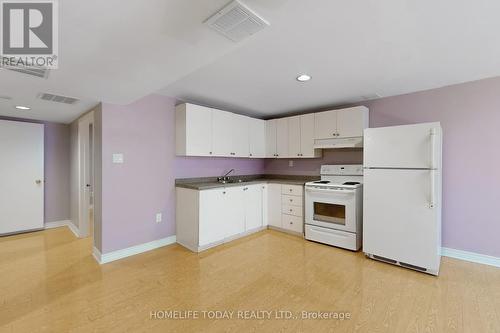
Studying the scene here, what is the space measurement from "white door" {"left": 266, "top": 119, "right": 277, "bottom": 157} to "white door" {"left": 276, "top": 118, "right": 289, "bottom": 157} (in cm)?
7

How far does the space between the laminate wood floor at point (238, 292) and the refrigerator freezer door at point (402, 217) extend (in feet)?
0.66

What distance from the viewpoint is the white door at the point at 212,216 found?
3178 millimetres

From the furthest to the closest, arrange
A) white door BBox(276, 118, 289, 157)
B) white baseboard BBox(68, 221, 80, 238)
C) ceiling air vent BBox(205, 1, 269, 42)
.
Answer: white door BBox(276, 118, 289, 157) < white baseboard BBox(68, 221, 80, 238) < ceiling air vent BBox(205, 1, 269, 42)

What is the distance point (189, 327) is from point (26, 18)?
7.49 feet

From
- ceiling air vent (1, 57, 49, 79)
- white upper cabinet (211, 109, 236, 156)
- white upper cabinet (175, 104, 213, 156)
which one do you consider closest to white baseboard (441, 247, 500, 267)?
white upper cabinet (211, 109, 236, 156)

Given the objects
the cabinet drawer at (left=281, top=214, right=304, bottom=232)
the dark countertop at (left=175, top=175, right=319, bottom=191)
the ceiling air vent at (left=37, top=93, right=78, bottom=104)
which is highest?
the ceiling air vent at (left=37, top=93, right=78, bottom=104)

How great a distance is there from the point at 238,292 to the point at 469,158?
3.20m

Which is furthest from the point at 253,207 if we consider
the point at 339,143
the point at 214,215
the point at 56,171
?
the point at 56,171

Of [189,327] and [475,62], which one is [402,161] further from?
[189,327]

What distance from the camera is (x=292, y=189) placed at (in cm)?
391

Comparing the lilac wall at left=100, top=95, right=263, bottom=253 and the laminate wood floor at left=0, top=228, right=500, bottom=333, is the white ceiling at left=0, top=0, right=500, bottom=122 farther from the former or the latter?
the laminate wood floor at left=0, top=228, right=500, bottom=333

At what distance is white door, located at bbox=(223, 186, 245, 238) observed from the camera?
3521mm

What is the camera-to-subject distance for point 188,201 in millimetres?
3322

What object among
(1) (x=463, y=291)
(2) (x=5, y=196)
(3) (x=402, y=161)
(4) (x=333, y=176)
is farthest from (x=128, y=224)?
(1) (x=463, y=291)
